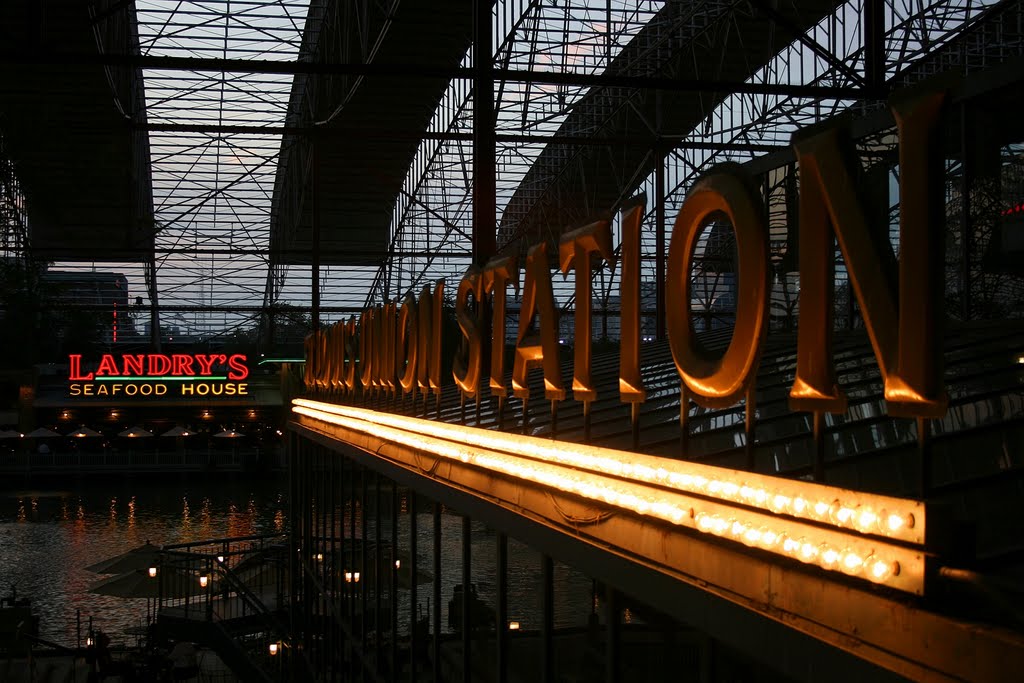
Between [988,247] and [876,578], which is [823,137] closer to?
[876,578]

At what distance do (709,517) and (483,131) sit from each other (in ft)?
46.8

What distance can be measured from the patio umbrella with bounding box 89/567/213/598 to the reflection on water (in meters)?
1.01

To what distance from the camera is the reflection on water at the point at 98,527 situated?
24853 millimetres

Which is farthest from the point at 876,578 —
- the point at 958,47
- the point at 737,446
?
the point at 958,47

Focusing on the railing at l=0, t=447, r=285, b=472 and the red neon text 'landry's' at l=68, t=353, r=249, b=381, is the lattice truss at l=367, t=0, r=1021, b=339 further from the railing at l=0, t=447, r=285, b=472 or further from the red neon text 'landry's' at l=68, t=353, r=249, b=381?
the railing at l=0, t=447, r=285, b=472

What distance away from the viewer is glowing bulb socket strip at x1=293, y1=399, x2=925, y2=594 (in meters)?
3.09

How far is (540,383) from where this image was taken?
13.5m

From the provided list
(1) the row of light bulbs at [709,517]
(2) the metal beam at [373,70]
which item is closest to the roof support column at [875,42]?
(2) the metal beam at [373,70]

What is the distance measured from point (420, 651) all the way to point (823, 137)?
7290mm

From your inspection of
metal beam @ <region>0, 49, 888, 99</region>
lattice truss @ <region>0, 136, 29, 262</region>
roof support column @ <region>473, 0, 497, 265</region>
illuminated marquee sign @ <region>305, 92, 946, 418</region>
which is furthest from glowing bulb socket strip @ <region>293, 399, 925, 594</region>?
lattice truss @ <region>0, 136, 29, 262</region>

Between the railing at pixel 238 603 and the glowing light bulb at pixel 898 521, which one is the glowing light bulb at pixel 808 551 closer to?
the glowing light bulb at pixel 898 521

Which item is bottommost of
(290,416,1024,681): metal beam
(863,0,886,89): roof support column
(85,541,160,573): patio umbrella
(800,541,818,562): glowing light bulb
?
(85,541,160,573): patio umbrella

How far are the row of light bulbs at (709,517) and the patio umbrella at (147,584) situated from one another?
1678 cm

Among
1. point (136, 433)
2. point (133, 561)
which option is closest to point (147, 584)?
point (133, 561)
